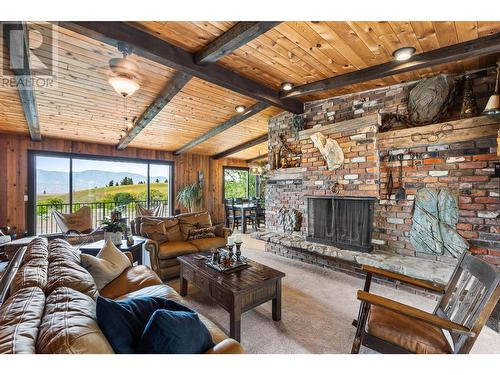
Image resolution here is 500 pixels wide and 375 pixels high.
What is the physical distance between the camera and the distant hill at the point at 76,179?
5.02 m

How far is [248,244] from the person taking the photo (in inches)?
208

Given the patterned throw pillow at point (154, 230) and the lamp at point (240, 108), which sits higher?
the lamp at point (240, 108)

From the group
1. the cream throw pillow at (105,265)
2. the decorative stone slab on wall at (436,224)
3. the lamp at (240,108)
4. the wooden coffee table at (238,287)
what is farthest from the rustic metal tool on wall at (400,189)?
the cream throw pillow at (105,265)

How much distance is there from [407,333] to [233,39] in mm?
2736

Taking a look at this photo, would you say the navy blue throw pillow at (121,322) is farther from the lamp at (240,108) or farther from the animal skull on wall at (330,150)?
the lamp at (240,108)

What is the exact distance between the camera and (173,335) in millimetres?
970

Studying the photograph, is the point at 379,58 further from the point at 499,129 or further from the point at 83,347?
the point at 83,347

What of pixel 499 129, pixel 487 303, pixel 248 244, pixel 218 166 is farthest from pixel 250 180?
pixel 487 303

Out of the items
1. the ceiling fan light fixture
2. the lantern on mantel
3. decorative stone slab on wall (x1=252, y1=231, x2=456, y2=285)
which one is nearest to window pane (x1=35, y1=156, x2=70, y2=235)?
the ceiling fan light fixture

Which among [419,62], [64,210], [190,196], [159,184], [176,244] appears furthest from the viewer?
[159,184]

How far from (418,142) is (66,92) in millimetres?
4960

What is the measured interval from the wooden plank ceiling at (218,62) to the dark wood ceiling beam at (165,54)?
81 millimetres

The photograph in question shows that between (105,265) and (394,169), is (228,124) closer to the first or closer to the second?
(394,169)

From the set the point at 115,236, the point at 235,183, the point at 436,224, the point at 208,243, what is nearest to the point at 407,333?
the point at 436,224
